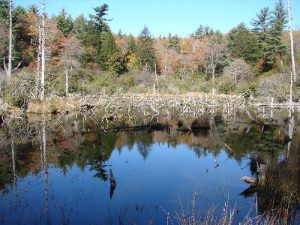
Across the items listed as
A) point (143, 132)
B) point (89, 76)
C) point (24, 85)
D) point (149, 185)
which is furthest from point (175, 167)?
point (89, 76)

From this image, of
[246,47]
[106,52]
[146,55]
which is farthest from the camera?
[146,55]

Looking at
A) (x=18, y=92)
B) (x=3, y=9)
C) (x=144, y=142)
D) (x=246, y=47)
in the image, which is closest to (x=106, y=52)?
(x=3, y=9)

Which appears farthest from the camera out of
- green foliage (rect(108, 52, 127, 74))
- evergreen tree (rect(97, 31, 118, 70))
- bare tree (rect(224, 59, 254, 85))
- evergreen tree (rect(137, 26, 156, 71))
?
evergreen tree (rect(137, 26, 156, 71))

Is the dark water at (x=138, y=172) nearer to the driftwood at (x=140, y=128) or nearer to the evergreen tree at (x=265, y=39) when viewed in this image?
the driftwood at (x=140, y=128)

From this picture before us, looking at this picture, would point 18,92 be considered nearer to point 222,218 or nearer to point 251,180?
point 251,180

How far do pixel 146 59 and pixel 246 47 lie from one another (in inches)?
614

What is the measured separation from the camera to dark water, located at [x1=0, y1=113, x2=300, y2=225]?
8391 mm

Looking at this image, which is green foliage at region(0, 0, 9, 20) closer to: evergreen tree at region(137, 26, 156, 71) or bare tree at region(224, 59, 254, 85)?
evergreen tree at region(137, 26, 156, 71)

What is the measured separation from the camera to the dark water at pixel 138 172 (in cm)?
839

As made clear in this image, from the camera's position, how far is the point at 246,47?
54156mm

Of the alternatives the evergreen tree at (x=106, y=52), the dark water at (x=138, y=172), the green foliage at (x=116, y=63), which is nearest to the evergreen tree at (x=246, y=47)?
the green foliage at (x=116, y=63)

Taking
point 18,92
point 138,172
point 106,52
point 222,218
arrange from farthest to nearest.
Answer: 1. point 106,52
2. point 18,92
3. point 138,172
4. point 222,218

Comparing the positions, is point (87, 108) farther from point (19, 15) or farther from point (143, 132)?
point (19, 15)

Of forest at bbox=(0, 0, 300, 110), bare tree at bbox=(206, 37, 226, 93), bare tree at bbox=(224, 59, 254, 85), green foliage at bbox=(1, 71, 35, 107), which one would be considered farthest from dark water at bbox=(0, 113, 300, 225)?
bare tree at bbox=(206, 37, 226, 93)
